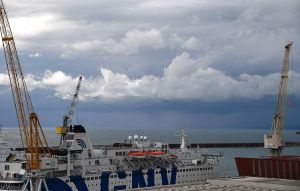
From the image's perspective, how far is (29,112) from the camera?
5669cm

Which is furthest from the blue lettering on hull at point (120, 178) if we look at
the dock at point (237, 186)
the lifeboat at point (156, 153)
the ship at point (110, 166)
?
the dock at point (237, 186)

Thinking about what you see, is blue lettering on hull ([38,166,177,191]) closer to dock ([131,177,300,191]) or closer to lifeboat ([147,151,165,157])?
lifeboat ([147,151,165,157])

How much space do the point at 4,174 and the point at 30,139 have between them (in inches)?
188

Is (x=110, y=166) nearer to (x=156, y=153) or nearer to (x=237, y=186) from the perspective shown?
(x=156, y=153)

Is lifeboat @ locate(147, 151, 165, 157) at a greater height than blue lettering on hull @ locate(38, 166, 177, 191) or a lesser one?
greater

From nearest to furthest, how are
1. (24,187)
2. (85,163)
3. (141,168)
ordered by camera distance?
1. (24,187)
2. (85,163)
3. (141,168)

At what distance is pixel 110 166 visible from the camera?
6241 cm

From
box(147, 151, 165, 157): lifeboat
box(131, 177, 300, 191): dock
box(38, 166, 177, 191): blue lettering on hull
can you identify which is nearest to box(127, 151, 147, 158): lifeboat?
box(147, 151, 165, 157): lifeboat

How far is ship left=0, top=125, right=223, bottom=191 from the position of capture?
179 feet

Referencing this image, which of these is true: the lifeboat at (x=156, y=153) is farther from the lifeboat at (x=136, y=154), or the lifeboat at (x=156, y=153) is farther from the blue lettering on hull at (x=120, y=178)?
the blue lettering on hull at (x=120, y=178)

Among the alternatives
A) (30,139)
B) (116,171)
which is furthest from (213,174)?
(30,139)

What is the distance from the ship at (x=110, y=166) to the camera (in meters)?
54.7

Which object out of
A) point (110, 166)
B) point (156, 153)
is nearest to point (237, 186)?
point (156, 153)

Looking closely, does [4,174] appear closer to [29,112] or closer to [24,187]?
[24,187]
